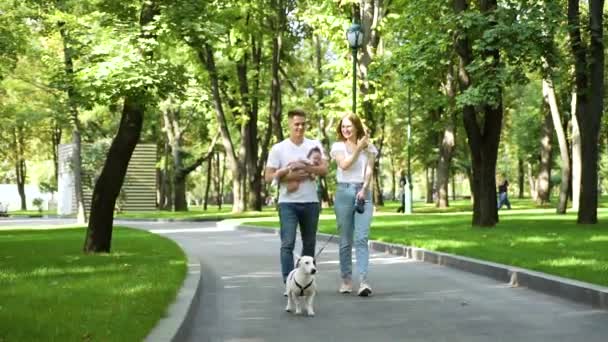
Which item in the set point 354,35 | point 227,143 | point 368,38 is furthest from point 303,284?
point 227,143

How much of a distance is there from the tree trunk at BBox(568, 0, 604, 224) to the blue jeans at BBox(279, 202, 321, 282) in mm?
14206

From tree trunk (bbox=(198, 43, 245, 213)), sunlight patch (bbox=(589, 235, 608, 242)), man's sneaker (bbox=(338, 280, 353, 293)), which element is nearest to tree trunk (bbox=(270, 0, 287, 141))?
tree trunk (bbox=(198, 43, 245, 213))

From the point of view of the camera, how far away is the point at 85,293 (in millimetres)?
8969

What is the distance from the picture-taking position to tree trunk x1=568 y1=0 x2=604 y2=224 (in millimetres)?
21672

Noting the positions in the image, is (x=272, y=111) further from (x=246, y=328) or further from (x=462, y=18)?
(x=246, y=328)

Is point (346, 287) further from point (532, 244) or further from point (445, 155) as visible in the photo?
point (445, 155)

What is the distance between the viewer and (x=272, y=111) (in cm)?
4181

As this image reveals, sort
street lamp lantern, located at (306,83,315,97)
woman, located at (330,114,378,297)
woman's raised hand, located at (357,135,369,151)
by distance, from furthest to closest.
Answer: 1. street lamp lantern, located at (306,83,315,97)
2. woman, located at (330,114,378,297)
3. woman's raised hand, located at (357,135,369,151)

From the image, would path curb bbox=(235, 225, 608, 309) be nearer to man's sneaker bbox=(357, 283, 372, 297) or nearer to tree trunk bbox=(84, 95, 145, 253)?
man's sneaker bbox=(357, 283, 372, 297)

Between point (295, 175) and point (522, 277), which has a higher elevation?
point (295, 175)

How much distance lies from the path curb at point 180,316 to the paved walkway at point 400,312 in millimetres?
129

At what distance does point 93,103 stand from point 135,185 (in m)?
41.2

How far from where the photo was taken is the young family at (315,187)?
29.4 ft

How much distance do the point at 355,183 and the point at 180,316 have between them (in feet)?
9.62
